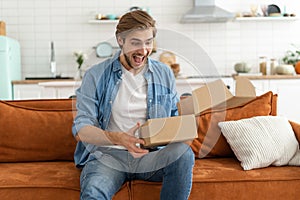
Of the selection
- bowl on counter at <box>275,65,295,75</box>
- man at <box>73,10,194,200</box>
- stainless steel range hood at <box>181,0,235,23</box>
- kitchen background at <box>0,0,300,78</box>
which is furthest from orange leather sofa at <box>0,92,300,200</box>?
kitchen background at <box>0,0,300,78</box>

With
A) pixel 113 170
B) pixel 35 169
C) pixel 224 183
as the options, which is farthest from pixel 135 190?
pixel 35 169

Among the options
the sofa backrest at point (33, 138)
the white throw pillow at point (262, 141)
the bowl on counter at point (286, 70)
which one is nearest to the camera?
the white throw pillow at point (262, 141)

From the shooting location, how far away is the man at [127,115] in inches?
95.8

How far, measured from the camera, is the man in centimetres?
243

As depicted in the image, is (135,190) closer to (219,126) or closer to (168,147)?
(168,147)

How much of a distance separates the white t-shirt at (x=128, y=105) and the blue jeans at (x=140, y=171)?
0.14 m

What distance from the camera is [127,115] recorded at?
2.63 m

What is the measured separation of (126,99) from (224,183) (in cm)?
63

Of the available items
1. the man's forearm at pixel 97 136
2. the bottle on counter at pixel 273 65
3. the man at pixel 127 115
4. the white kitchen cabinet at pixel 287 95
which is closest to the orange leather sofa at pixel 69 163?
the man at pixel 127 115

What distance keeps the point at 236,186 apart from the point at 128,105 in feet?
2.15

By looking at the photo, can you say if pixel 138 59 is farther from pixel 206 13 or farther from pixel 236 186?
pixel 206 13

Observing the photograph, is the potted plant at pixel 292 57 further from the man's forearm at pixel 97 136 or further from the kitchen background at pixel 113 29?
the man's forearm at pixel 97 136

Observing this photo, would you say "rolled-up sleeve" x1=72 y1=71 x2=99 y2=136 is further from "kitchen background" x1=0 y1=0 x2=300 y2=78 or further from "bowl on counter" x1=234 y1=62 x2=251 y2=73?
"kitchen background" x1=0 y1=0 x2=300 y2=78

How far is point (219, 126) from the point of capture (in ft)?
10.3
